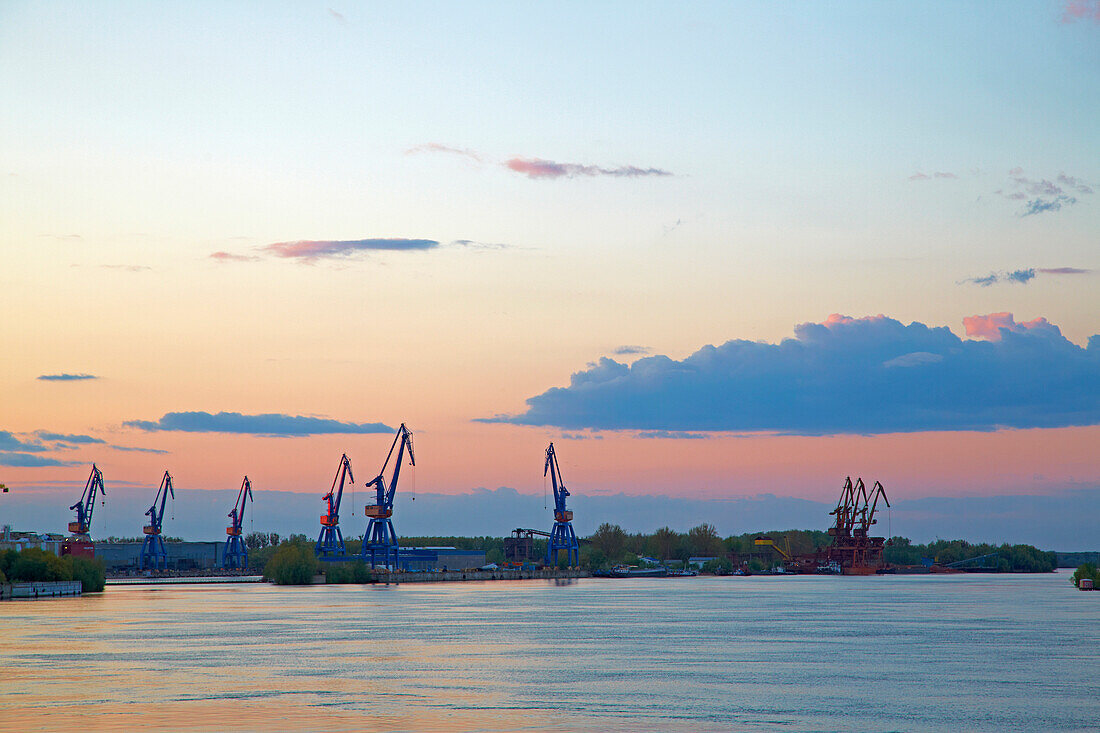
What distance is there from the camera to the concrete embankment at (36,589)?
9750 centimetres

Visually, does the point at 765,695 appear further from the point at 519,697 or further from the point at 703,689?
the point at 519,697

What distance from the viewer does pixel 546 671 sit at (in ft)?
142

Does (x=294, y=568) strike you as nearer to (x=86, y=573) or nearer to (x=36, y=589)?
(x=86, y=573)

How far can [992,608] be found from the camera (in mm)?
91188

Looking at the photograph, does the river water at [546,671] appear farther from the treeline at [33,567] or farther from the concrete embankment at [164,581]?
the concrete embankment at [164,581]

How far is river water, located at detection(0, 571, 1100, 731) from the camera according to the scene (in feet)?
105

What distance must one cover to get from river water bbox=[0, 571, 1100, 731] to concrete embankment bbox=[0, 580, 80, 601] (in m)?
20.1

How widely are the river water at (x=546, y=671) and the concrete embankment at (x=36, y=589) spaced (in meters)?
20.1

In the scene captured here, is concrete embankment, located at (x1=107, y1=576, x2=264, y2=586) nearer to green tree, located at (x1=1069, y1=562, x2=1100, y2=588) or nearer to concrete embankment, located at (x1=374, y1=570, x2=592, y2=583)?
concrete embankment, located at (x1=374, y1=570, x2=592, y2=583)

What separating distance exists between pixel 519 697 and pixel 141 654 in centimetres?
2117

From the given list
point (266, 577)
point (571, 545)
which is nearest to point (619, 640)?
point (266, 577)

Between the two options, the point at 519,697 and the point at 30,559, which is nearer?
the point at 519,697

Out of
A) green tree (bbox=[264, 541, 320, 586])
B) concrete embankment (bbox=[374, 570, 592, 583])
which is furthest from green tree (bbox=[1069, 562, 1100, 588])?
green tree (bbox=[264, 541, 320, 586])

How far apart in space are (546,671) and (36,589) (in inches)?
2861
